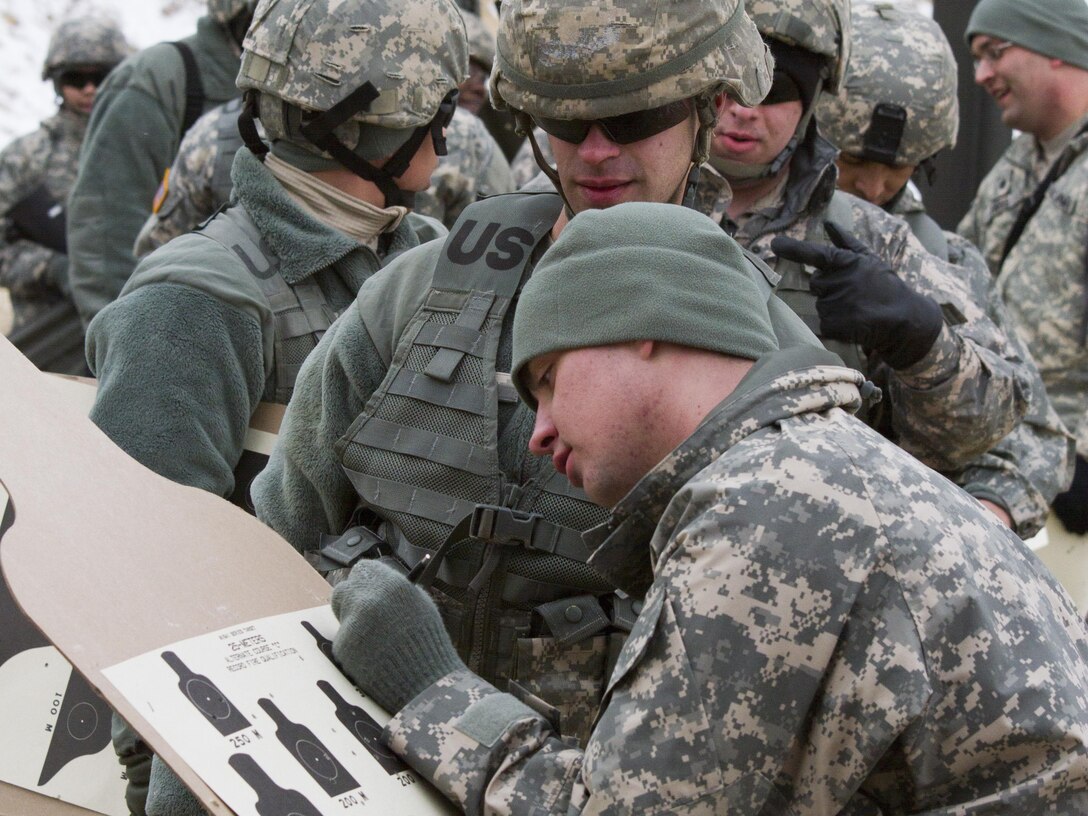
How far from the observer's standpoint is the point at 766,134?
3.86 m

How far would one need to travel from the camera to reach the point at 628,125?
108 inches

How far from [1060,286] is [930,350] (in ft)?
8.97

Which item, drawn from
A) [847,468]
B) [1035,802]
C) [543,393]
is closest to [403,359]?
[543,393]

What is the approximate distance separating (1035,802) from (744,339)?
0.72 metres

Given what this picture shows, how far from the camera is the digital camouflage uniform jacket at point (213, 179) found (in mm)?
5020

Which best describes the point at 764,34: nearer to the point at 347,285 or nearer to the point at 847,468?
the point at 347,285

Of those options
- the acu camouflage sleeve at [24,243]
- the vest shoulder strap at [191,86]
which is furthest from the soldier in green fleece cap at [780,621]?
the acu camouflage sleeve at [24,243]

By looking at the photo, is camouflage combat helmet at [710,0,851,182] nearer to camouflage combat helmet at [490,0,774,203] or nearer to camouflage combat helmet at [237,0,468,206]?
camouflage combat helmet at [237,0,468,206]

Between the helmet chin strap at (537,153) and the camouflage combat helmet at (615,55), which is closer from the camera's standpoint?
the camouflage combat helmet at (615,55)

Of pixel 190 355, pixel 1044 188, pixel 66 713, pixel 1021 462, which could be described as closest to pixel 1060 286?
pixel 1044 188

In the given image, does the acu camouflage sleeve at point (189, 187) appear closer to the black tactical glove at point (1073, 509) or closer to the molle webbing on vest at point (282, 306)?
the molle webbing on vest at point (282, 306)

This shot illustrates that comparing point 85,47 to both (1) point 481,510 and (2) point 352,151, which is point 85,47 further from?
(1) point 481,510

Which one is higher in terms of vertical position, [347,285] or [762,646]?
[762,646]

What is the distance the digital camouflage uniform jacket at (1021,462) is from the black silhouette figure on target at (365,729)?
2362mm
